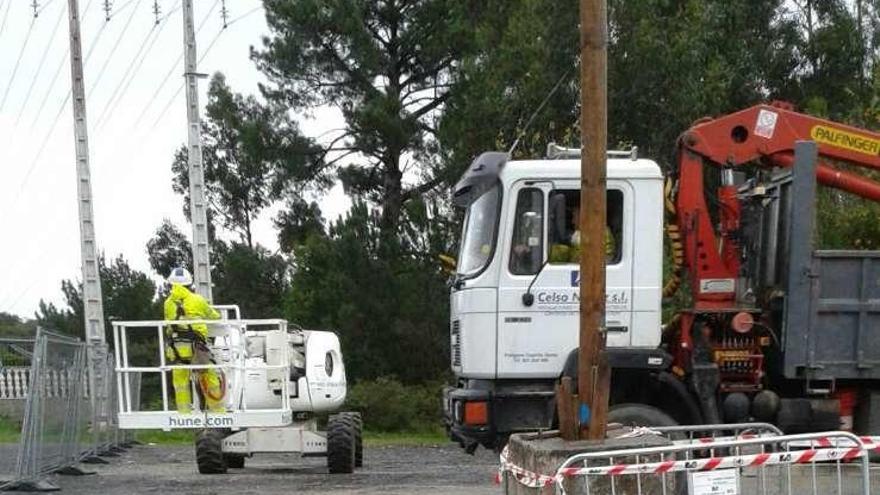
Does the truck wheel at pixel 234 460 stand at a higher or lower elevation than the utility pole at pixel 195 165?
lower

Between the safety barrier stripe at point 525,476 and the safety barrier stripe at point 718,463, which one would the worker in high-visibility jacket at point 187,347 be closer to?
the safety barrier stripe at point 525,476

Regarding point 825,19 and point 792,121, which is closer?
point 792,121

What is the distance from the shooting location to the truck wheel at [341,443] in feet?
57.8

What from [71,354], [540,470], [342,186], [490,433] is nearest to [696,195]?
[490,433]

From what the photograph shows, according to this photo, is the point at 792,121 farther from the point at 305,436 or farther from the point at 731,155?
the point at 305,436

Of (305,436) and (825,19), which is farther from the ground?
(825,19)

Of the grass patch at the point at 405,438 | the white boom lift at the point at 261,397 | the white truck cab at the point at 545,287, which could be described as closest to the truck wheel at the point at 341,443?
the white boom lift at the point at 261,397

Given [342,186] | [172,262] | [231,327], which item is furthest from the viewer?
[172,262]

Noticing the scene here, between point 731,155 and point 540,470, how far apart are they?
5.67 metres

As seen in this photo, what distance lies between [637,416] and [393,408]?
17548mm

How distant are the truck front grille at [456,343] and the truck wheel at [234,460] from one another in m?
5.49

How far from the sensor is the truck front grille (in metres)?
13.3

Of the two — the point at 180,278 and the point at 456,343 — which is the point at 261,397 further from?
the point at 456,343

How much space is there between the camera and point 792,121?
44.8ft
